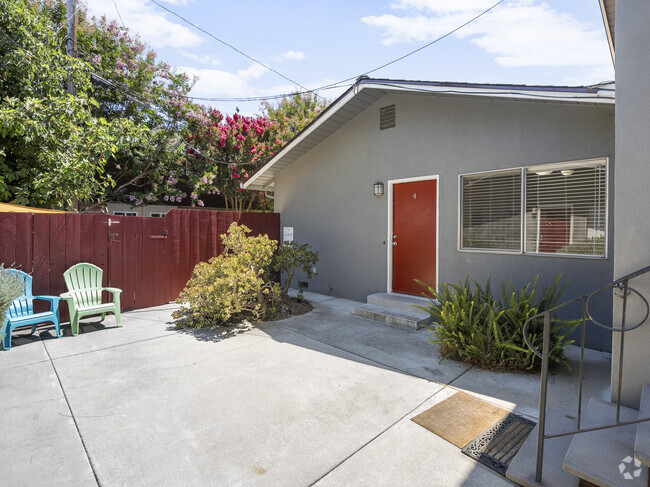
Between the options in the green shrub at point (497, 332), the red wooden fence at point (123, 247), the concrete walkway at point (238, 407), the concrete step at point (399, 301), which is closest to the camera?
the concrete walkway at point (238, 407)

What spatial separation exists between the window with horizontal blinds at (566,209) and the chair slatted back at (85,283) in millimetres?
6355

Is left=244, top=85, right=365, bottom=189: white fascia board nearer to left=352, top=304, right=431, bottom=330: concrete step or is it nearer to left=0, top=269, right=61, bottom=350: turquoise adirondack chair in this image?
left=352, top=304, right=431, bottom=330: concrete step

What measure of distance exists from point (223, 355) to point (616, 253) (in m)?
3.82

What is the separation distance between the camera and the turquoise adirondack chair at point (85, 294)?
4715 millimetres

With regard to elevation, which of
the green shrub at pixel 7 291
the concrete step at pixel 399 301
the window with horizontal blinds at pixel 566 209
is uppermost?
the window with horizontal blinds at pixel 566 209

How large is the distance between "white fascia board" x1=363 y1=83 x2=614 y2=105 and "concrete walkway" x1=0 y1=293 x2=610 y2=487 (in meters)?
2.75

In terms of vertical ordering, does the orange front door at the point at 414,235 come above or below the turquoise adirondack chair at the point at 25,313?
above

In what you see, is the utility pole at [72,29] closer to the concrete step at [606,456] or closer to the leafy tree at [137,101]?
the leafy tree at [137,101]

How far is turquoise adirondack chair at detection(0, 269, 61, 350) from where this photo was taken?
4.13 m

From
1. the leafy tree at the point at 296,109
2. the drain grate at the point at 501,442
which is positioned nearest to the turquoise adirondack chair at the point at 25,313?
the drain grate at the point at 501,442

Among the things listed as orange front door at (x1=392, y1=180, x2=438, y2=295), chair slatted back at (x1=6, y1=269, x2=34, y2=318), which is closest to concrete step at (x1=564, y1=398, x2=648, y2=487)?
orange front door at (x1=392, y1=180, x2=438, y2=295)

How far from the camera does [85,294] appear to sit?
513cm

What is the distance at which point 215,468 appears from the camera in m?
2.10

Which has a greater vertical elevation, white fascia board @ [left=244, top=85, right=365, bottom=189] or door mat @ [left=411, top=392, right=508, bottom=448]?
white fascia board @ [left=244, top=85, right=365, bottom=189]
